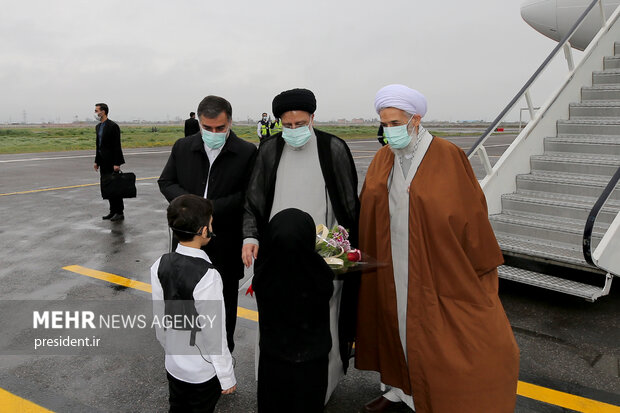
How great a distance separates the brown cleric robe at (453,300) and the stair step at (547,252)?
243 cm

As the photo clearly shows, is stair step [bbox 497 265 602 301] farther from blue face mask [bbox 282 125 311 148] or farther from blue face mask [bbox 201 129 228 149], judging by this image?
blue face mask [bbox 201 129 228 149]

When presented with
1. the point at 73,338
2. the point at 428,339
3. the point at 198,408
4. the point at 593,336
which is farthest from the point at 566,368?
the point at 73,338

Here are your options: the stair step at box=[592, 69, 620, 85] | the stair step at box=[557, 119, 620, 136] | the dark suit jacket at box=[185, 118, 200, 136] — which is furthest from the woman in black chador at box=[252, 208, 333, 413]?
the dark suit jacket at box=[185, 118, 200, 136]

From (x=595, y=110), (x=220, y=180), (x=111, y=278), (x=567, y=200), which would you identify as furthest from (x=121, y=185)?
(x=595, y=110)

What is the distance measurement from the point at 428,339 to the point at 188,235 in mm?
1418

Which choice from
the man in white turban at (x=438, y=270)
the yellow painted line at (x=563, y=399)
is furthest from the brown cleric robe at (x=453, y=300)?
the yellow painted line at (x=563, y=399)

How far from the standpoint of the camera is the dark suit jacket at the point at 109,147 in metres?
8.46

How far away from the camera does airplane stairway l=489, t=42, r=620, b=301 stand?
4875 millimetres

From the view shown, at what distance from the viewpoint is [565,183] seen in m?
5.79

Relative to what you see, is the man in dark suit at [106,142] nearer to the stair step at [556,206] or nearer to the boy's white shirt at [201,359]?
the stair step at [556,206]

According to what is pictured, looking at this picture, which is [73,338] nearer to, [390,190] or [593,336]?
[390,190]

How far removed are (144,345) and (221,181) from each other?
65.6 inches

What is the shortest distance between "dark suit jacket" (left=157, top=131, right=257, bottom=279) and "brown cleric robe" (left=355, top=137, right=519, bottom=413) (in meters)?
1.39

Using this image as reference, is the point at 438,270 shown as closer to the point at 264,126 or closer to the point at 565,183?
the point at 565,183
